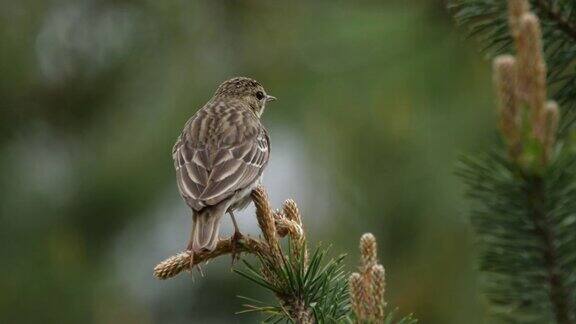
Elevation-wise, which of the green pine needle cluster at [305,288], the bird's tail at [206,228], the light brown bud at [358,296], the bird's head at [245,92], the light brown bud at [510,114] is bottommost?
the light brown bud at [358,296]

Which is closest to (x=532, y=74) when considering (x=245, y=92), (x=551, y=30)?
(x=551, y=30)

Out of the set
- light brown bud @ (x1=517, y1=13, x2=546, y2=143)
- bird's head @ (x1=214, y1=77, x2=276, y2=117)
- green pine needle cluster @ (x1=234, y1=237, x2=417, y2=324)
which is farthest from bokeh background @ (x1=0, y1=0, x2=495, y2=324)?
light brown bud @ (x1=517, y1=13, x2=546, y2=143)

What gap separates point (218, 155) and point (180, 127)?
2.84 m

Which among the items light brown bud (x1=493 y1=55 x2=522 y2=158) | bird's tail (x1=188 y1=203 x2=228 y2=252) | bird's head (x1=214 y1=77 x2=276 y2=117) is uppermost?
bird's head (x1=214 y1=77 x2=276 y2=117)

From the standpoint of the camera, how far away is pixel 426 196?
314 inches

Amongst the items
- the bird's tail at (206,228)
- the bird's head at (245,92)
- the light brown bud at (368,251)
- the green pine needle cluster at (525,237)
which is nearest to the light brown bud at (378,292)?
the light brown bud at (368,251)

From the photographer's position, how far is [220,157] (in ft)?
21.7

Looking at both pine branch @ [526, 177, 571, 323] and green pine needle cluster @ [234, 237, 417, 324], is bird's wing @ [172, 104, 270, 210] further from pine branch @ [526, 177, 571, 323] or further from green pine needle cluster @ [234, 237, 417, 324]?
pine branch @ [526, 177, 571, 323]

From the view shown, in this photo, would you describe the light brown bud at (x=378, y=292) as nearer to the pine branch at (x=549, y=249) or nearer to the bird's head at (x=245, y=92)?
the pine branch at (x=549, y=249)

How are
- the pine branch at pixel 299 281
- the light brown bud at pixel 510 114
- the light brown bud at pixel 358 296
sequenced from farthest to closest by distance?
the pine branch at pixel 299 281 → the light brown bud at pixel 358 296 → the light brown bud at pixel 510 114

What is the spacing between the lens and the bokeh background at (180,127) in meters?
7.53

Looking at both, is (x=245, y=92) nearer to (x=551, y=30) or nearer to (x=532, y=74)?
(x=551, y=30)

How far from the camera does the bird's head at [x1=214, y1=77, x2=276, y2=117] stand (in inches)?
320

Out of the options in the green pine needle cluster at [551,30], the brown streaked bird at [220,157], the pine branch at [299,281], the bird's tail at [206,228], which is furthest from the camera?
the brown streaked bird at [220,157]
